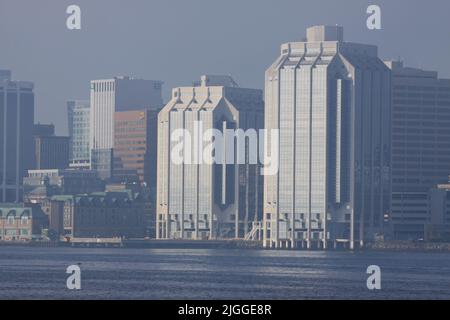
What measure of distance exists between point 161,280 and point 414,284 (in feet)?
69.3

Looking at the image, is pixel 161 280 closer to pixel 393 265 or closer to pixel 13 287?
pixel 13 287
